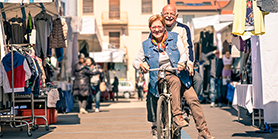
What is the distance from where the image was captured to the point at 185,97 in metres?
5.18

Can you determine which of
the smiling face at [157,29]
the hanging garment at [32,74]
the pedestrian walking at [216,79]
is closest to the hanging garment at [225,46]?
the pedestrian walking at [216,79]

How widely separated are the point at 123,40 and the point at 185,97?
30.3 m

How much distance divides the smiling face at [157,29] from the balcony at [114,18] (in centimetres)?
3050

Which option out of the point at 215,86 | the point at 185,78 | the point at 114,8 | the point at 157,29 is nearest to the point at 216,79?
the point at 215,86

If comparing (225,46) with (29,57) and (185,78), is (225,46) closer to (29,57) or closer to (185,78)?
(29,57)

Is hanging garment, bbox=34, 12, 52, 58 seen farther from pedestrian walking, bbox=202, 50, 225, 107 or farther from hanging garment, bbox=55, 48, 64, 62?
pedestrian walking, bbox=202, 50, 225, 107

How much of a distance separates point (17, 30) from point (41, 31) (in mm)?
650

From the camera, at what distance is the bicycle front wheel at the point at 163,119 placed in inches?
172

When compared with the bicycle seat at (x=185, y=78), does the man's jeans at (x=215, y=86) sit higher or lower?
lower

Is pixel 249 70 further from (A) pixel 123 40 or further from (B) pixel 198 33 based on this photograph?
(A) pixel 123 40

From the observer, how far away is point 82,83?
12.8m

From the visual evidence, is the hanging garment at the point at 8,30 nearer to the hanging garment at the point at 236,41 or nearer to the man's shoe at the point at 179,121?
the man's shoe at the point at 179,121

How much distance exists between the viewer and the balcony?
35.2 m

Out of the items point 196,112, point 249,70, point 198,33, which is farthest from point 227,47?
point 196,112
